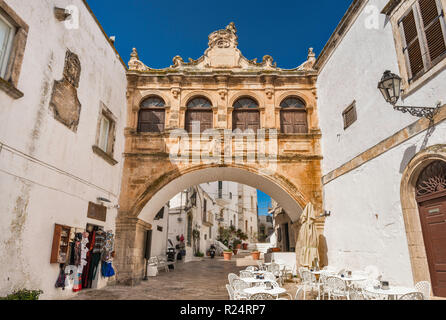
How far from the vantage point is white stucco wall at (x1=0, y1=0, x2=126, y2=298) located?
17.2 feet

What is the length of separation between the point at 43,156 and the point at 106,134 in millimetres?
3532

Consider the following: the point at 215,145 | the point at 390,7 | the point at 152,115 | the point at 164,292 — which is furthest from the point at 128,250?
the point at 390,7

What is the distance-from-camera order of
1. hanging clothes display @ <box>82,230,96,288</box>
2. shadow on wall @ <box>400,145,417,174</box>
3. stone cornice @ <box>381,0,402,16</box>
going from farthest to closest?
hanging clothes display @ <box>82,230,96,288</box>, stone cornice @ <box>381,0,402,16</box>, shadow on wall @ <box>400,145,417,174</box>

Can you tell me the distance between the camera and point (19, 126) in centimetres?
547

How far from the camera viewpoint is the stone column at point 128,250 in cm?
934

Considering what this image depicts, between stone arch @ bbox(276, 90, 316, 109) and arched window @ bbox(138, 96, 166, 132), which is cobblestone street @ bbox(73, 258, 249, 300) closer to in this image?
arched window @ bbox(138, 96, 166, 132)

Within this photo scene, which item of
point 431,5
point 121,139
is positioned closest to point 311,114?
point 431,5

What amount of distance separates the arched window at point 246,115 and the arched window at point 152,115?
8.98ft

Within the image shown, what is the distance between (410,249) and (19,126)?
7.81 metres

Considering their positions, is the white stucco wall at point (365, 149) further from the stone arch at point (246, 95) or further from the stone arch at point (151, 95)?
the stone arch at point (151, 95)

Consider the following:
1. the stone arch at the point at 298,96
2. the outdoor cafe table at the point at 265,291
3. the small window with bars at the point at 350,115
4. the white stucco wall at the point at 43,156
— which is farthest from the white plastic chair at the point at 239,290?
the stone arch at the point at 298,96

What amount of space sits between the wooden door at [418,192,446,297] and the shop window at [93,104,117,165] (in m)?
8.14

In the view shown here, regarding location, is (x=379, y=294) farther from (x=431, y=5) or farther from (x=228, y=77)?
(x=228, y=77)

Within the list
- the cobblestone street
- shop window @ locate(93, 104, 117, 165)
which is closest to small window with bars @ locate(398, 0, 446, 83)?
the cobblestone street
